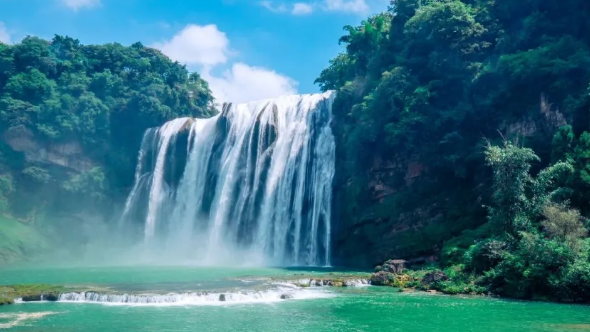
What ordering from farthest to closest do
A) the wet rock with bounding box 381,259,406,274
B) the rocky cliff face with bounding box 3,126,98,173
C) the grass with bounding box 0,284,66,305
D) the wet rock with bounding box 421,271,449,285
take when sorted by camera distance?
the rocky cliff face with bounding box 3,126,98,173, the wet rock with bounding box 381,259,406,274, the wet rock with bounding box 421,271,449,285, the grass with bounding box 0,284,66,305

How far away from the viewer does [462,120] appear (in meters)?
34.4

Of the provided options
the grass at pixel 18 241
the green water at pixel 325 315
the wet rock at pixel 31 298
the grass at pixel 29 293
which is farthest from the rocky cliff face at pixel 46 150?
the green water at pixel 325 315

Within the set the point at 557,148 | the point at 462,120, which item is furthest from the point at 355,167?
the point at 557,148

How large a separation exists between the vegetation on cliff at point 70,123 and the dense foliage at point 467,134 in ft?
82.2

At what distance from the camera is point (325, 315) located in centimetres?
1905

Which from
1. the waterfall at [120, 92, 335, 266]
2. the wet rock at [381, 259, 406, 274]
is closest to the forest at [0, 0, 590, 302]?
the waterfall at [120, 92, 335, 266]

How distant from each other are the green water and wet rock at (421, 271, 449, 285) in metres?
1.48

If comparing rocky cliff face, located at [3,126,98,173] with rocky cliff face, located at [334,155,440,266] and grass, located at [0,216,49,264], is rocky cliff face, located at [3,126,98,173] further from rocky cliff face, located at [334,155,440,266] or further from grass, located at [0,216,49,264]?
rocky cliff face, located at [334,155,440,266]

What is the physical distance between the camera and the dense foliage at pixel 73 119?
5412cm

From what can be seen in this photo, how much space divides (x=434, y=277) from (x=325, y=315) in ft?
26.9

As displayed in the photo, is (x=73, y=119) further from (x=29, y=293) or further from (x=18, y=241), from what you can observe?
(x=29, y=293)

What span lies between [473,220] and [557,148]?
718 centimetres

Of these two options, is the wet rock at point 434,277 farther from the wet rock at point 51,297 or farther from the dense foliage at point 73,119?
the dense foliage at point 73,119

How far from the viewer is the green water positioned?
17109mm
